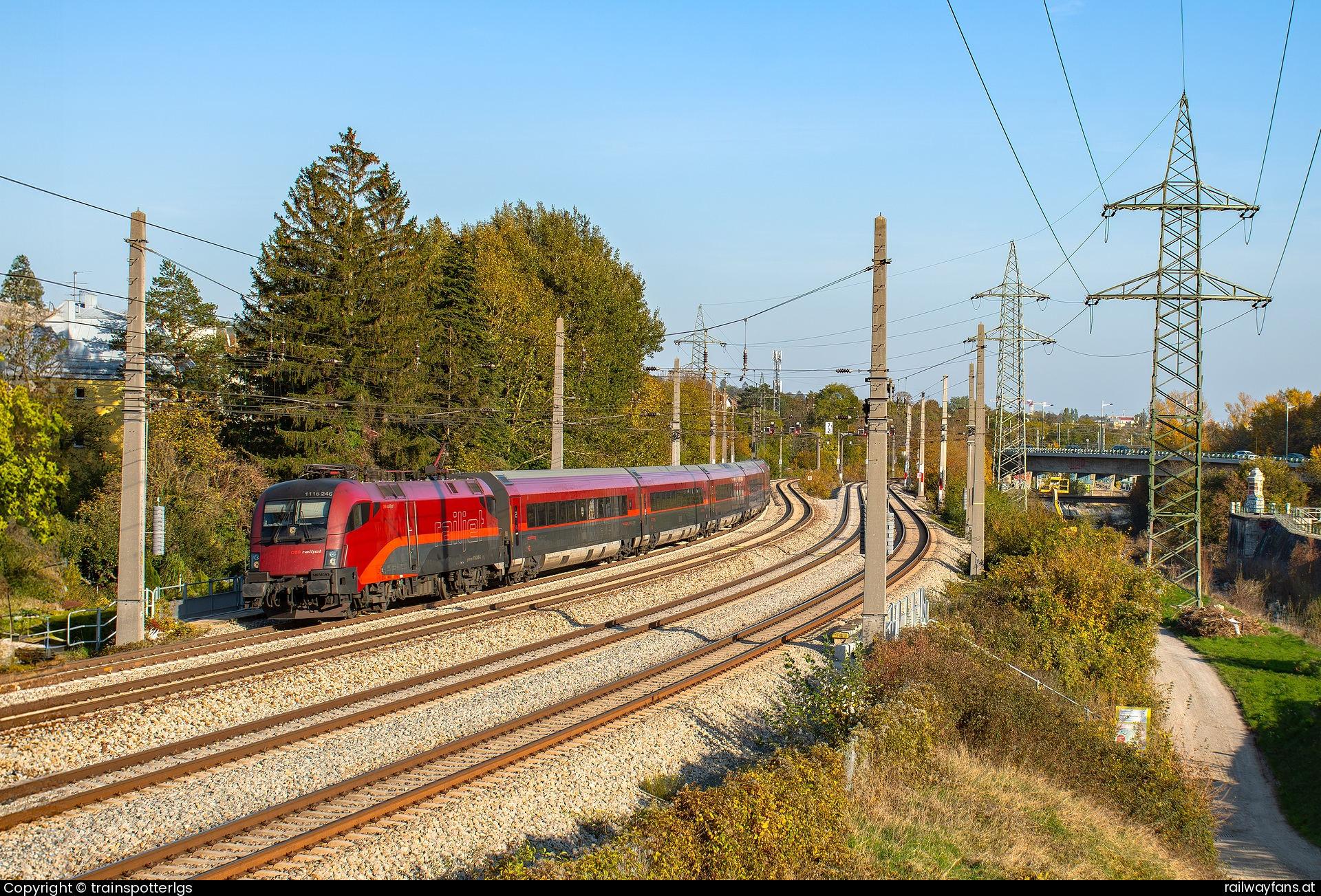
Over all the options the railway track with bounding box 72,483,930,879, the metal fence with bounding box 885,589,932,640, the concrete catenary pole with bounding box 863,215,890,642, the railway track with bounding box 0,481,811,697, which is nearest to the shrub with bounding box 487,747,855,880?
the railway track with bounding box 72,483,930,879

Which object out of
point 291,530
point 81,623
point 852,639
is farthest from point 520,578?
point 852,639

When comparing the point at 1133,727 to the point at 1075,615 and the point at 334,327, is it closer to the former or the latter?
the point at 1075,615

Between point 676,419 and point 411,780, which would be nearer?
point 411,780

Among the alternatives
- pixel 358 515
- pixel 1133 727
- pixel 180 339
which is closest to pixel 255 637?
pixel 358 515

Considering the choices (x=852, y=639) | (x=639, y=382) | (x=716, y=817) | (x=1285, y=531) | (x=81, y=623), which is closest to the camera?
(x=716, y=817)

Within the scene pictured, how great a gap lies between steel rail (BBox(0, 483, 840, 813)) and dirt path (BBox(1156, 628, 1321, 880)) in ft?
38.9

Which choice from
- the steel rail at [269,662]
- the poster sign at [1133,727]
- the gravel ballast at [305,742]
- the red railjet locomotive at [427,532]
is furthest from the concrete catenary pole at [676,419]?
the poster sign at [1133,727]

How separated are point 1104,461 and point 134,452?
68.5m

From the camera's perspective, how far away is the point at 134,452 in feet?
58.0

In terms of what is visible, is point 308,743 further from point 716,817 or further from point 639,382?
point 639,382

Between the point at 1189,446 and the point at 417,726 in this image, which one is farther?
the point at 1189,446

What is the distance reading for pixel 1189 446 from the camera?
34.8 metres

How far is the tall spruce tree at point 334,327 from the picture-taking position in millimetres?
38062

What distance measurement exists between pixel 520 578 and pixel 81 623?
10.8 metres
